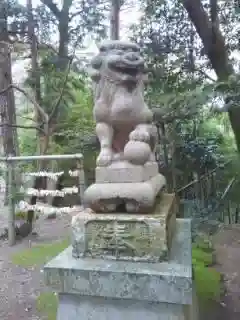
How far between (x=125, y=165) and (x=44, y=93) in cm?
419

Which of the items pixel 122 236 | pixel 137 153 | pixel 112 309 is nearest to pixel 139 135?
pixel 137 153

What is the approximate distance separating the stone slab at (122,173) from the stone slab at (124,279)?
1.28 feet

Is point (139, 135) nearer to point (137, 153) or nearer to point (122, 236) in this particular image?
point (137, 153)

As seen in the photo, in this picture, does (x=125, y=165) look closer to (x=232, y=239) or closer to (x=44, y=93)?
(x=232, y=239)

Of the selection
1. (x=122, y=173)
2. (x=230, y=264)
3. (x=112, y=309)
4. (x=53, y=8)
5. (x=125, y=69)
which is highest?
(x=53, y=8)

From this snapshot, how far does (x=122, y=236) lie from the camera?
Answer: 148cm

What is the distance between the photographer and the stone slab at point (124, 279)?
4.38ft

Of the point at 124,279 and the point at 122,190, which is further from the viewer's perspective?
the point at 122,190

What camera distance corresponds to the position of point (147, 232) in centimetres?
145

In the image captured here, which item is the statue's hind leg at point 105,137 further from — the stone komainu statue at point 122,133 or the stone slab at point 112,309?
the stone slab at point 112,309

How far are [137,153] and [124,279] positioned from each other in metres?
0.59

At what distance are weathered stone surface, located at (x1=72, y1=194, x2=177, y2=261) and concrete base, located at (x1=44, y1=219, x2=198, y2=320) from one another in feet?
0.13

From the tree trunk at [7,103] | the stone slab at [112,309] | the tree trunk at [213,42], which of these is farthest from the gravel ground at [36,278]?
the tree trunk at [213,42]

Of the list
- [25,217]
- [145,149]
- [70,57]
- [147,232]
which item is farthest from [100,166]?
[70,57]
